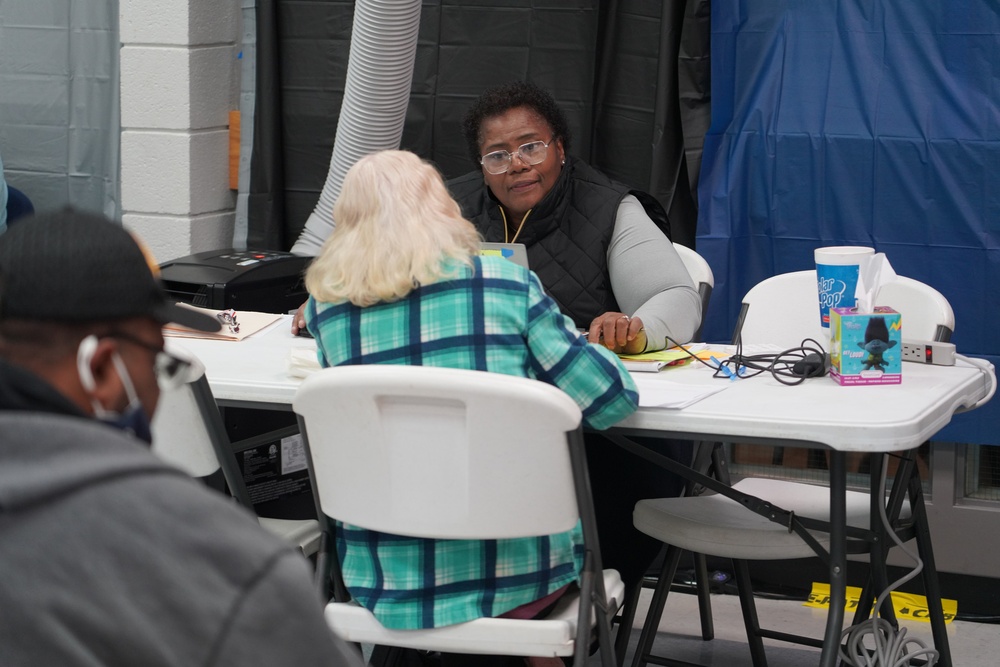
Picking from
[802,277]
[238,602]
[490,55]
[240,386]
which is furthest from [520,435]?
[490,55]

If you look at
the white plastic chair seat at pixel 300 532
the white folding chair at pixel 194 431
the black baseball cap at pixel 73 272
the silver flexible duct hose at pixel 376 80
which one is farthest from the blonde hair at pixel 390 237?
the silver flexible duct hose at pixel 376 80

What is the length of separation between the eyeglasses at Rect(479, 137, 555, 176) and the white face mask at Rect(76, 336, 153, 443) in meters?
2.00

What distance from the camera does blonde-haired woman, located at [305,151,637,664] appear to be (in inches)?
71.2

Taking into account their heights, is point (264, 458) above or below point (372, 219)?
below

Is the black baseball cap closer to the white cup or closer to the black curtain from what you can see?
the white cup

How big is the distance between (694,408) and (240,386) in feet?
2.59

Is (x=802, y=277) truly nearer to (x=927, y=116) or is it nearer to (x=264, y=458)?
(x=927, y=116)

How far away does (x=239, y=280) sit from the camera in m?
3.05

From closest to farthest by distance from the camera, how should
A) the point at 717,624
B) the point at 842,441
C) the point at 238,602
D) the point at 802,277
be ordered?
the point at 238,602
the point at 842,441
the point at 802,277
the point at 717,624

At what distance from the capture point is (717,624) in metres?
3.18

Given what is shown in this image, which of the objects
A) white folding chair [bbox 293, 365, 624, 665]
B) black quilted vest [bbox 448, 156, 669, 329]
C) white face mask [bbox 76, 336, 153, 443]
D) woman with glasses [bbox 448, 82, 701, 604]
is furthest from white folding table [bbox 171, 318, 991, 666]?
white face mask [bbox 76, 336, 153, 443]

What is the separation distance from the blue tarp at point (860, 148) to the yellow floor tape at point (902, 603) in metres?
0.49

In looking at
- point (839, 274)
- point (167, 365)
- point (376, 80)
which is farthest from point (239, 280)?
point (167, 365)

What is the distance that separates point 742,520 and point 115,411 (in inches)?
66.8
